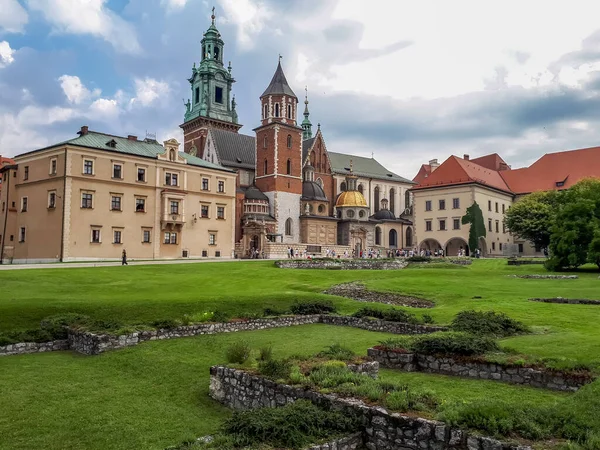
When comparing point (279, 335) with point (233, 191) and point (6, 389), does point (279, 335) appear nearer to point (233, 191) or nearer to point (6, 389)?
point (6, 389)

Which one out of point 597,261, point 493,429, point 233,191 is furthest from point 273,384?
point 233,191

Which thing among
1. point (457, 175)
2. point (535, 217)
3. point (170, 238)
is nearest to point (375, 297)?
point (170, 238)

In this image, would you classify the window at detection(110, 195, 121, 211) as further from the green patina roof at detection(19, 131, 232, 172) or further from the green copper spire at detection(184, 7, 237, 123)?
the green copper spire at detection(184, 7, 237, 123)

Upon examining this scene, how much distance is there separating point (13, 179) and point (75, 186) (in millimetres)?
11068

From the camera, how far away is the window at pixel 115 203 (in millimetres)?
52247

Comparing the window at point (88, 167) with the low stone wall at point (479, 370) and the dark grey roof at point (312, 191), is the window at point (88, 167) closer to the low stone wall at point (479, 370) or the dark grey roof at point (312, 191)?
the dark grey roof at point (312, 191)

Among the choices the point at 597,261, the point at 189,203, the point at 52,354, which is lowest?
the point at 52,354

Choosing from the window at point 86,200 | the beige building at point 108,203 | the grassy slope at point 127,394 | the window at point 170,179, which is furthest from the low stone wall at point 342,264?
the grassy slope at point 127,394

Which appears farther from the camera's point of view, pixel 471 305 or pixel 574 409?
pixel 471 305

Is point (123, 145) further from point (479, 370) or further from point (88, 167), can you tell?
point (479, 370)

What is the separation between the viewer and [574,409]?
24.7ft

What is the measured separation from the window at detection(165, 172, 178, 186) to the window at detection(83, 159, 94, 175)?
8.19 metres

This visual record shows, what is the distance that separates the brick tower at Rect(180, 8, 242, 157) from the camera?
3376 inches

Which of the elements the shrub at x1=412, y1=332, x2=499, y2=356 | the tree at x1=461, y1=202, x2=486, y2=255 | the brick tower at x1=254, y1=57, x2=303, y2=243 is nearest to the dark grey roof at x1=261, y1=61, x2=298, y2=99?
the brick tower at x1=254, y1=57, x2=303, y2=243
